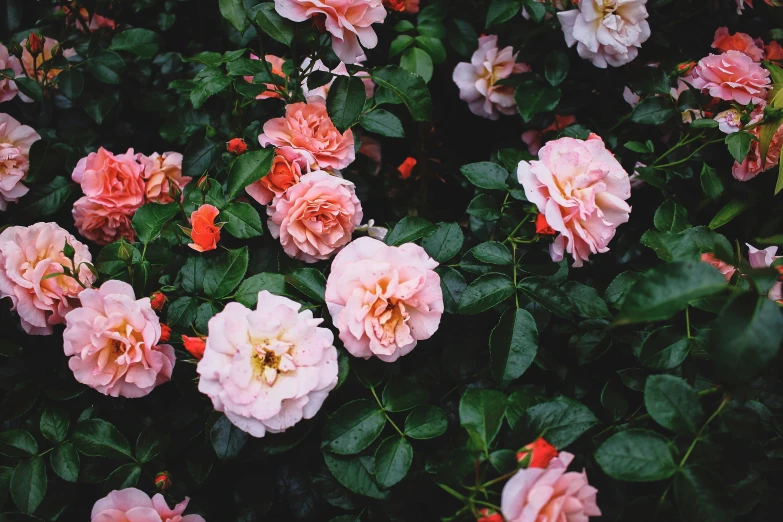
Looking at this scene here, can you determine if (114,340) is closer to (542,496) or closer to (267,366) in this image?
(267,366)

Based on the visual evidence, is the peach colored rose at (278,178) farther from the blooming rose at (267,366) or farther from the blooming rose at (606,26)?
the blooming rose at (606,26)

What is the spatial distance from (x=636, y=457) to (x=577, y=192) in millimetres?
425

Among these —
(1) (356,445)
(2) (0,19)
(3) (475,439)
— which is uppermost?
(2) (0,19)

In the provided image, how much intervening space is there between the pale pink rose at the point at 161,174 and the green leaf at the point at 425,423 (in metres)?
0.75

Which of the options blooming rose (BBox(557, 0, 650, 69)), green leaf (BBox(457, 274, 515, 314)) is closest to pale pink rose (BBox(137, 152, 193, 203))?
green leaf (BBox(457, 274, 515, 314))

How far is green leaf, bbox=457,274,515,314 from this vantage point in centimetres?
101

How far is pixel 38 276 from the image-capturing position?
1045 mm

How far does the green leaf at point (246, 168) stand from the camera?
110cm

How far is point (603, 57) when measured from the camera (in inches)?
52.8

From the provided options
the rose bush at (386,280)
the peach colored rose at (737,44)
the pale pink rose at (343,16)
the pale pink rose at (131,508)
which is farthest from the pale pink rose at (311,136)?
the peach colored rose at (737,44)

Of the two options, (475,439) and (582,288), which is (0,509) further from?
(582,288)

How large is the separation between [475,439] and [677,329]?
16.1 inches

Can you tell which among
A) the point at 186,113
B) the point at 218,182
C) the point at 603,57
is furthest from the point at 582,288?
the point at 186,113

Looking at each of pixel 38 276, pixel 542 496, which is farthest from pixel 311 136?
pixel 542 496
